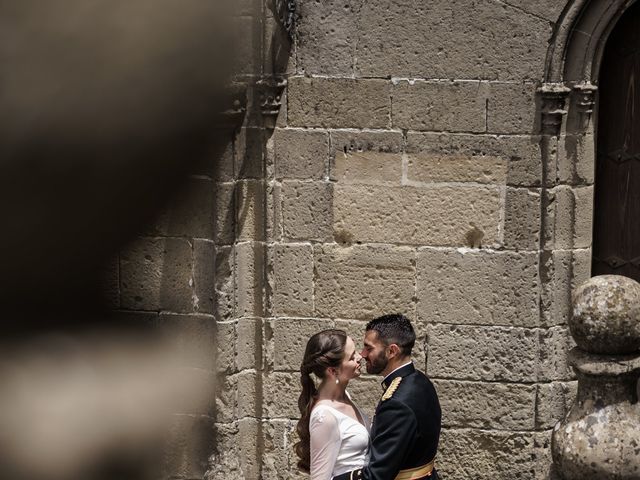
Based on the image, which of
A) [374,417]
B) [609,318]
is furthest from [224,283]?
[609,318]

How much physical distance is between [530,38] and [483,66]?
0.70 feet

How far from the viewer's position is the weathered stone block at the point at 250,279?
4.35 metres

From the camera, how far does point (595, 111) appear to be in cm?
425

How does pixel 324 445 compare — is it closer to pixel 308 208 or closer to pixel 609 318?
pixel 609 318

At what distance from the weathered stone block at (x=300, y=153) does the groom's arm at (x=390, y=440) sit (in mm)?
1663

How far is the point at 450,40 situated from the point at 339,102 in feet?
1.70

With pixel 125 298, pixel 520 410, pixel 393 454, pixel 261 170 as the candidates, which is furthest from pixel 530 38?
pixel 125 298

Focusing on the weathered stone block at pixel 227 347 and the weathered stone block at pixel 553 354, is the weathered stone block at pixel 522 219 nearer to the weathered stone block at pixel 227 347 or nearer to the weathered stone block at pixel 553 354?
the weathered stone block at pixel 553 354

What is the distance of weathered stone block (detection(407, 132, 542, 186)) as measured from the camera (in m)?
4.18

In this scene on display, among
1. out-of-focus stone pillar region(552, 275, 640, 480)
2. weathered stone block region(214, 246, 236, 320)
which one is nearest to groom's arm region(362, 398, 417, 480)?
out-of-focus stone pillar region(552, 275, 640, 480)

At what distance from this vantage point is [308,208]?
4348mm

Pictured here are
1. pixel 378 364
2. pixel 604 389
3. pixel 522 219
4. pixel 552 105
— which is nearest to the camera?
pixel 604 389

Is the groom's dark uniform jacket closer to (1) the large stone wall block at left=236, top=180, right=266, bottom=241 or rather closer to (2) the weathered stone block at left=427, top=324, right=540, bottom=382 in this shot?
(2) the weathered stone block at left=427, top=324, right=540, bottom=382

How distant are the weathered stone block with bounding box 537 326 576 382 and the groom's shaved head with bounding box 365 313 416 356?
4.58ft
